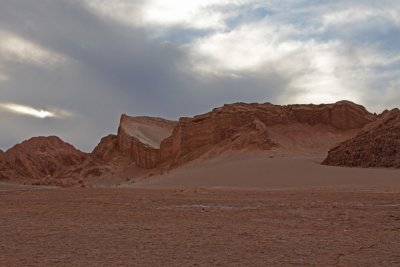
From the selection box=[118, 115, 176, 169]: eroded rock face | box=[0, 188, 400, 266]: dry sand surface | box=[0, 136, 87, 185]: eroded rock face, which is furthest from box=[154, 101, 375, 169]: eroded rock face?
box=[0, 188, 400, 266]: dry sand surface

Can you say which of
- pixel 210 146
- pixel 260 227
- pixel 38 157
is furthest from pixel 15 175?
pixel 260 227

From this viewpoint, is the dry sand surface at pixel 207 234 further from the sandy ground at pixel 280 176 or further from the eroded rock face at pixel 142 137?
the eroded rock face at pixel 142 137

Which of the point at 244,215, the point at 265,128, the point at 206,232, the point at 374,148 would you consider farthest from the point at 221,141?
the point at 206,232

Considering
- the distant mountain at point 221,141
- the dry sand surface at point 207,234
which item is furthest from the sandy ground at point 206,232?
the distant mountain at point 221,141

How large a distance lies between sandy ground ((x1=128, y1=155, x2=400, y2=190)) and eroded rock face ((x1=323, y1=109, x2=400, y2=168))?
1.59 meters

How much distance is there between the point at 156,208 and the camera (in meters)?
16.5

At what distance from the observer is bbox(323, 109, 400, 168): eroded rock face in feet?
100

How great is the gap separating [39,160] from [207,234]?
2513 inches

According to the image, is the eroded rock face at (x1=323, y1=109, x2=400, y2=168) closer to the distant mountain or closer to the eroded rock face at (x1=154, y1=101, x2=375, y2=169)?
the distant mountain

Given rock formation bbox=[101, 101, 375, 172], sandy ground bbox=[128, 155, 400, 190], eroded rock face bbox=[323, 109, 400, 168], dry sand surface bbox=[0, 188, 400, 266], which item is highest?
rock formation bbox=[101, 101, 375, 172]

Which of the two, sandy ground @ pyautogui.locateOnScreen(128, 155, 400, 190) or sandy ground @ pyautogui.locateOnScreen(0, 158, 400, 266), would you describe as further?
sandy ground @ pyautogui.locateOnScreen(128, 155, 400, 190)

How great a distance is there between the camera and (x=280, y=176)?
31969 mm

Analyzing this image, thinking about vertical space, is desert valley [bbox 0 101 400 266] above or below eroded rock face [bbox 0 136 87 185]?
below

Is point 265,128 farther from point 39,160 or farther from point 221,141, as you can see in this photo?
point 39,160
